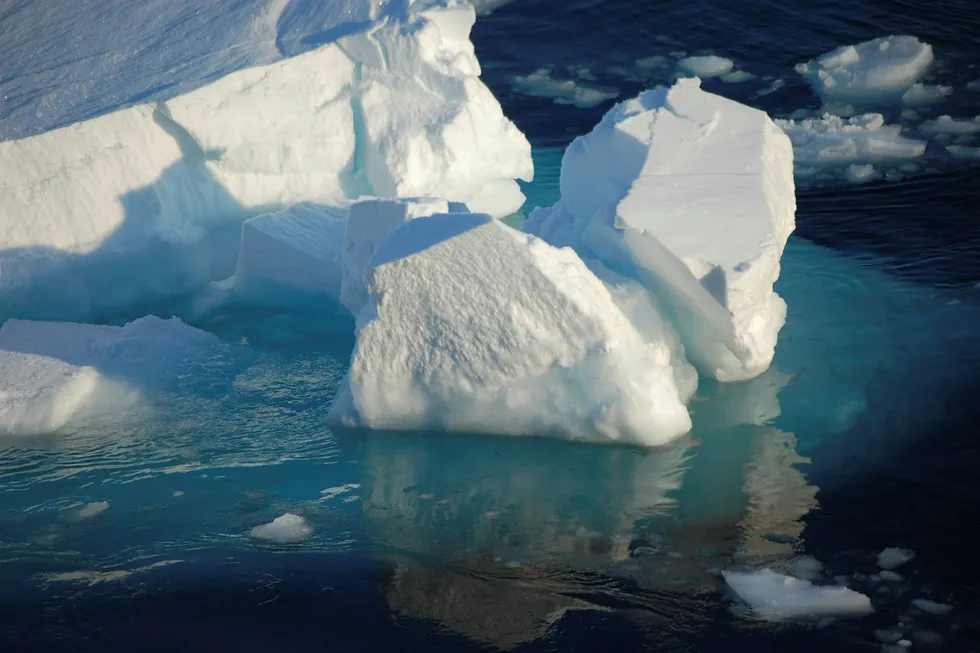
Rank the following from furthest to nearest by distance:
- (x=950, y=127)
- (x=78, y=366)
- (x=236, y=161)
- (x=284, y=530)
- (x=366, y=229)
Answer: (x=950, y=127)
(x=236, y=161)
(x=366, y=229)
(x=78, y=366)
(x=284, y=530)

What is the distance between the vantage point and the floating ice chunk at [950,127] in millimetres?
8195

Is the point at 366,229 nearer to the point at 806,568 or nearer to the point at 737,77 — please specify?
the point at 806,568

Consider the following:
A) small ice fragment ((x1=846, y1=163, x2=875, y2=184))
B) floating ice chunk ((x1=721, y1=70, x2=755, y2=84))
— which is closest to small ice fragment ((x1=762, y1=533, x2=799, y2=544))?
small ice fragment ((x1=846, y1=163, x2=875, y2=184))

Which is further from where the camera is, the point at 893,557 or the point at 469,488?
the point at 469,488

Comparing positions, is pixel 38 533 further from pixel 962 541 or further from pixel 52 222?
pixel 962 541

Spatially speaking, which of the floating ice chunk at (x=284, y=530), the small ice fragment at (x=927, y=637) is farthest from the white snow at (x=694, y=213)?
the floating ice chunk at (x=284, y=530)

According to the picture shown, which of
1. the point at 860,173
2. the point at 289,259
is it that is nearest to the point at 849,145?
the point at 860,173

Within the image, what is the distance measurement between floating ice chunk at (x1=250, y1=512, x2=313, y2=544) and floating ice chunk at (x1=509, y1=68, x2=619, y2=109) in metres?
6.08

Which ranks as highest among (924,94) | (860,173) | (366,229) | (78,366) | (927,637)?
(924,94)

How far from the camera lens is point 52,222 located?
6109 mm

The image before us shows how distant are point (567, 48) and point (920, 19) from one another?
3.30 metres

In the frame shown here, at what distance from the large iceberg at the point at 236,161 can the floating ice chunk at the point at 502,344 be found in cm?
198

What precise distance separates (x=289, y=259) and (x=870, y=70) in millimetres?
5483

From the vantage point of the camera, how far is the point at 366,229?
560 cm
